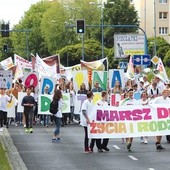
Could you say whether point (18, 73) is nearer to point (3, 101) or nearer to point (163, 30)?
point (3, 101)

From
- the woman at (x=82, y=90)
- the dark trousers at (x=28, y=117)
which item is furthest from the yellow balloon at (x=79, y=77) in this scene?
the dark trousers at (x=28, y=117)

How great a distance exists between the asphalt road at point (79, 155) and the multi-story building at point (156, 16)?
9702cm

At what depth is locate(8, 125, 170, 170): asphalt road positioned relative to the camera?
719 inches

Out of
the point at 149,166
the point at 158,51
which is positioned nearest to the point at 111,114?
the point at 149,166

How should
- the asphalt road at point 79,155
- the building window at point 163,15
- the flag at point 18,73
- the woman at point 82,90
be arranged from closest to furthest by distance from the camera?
the asphalt road at point 79,155 → the woman at point 82,90 → the flag at point 18,73 → the building window at point 163,15

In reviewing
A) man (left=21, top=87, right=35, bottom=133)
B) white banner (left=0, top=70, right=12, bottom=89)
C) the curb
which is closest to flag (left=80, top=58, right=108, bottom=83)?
man (left=21, top=87, right=35, bottom=133)

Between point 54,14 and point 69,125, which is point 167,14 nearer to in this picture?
point 54,14

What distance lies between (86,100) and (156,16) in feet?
339

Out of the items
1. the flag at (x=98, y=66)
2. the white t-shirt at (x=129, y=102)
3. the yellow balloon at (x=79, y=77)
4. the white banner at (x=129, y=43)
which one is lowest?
the white t-shirt at (x=129, y=102)

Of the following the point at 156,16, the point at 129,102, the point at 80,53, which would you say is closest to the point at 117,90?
the point at 129,102

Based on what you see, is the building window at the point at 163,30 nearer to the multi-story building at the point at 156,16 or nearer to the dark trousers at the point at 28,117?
the multi-story building at the point at 156,16

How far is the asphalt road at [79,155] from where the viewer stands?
1827 centimetres

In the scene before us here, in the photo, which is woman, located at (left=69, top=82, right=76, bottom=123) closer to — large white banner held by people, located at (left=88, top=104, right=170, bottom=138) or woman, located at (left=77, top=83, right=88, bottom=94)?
woman, located at (left=77, top=83, right=88, bottom=94)

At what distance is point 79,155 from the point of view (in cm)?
2086
